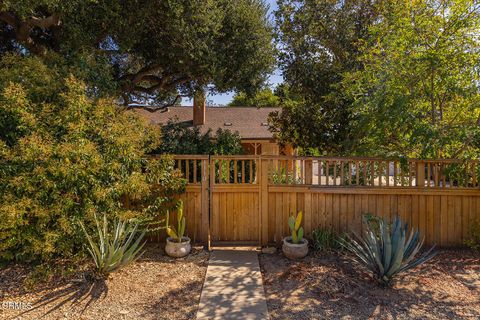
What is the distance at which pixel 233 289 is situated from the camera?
3.76 metres

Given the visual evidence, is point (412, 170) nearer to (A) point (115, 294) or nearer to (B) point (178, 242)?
(B) point (178, 242)

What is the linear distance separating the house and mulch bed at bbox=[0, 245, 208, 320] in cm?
1017

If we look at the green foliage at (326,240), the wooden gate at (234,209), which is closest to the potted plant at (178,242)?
the wooden gate at (234,209)

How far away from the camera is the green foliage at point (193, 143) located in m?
5.98

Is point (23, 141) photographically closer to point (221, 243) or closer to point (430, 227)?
point (221, 243)

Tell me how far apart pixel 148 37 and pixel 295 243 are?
5174 mm

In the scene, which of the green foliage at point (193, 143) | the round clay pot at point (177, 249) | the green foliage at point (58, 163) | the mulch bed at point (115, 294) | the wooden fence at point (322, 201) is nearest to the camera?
the mulch bed at point (115, 294)

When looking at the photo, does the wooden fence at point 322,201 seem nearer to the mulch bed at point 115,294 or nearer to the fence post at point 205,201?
the fence post at point 205,201

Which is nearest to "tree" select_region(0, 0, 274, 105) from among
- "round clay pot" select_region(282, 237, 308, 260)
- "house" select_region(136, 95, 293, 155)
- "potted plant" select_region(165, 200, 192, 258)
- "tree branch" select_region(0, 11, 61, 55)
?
"tree branch" select_region(0, 11, 61, 55)

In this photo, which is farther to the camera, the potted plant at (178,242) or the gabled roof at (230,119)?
the gabled roof at (230,119)

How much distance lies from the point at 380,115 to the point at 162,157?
3.47 meters

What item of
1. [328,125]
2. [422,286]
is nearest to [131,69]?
[328,125]

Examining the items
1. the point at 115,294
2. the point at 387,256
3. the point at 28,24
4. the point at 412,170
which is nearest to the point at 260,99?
the point at 28,24

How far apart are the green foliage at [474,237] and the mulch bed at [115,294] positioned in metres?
4.01
